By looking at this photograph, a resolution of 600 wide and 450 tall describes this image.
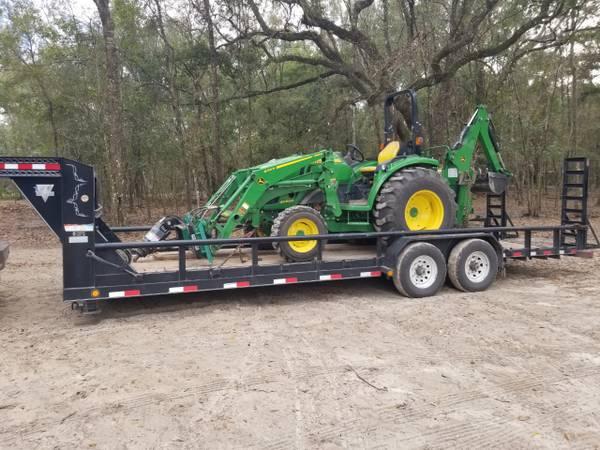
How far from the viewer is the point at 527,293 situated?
6793mm

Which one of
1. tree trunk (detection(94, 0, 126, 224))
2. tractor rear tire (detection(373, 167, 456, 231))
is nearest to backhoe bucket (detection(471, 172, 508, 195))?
tractor rear tire (detection(373, 167, 456, 231))

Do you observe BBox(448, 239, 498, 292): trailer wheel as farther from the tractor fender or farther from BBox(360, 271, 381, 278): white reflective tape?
the tractor fender

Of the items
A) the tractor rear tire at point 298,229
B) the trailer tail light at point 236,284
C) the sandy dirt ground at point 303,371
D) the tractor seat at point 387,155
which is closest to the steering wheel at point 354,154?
the tractor seat at point 387,155

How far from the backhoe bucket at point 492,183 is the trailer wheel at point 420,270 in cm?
212

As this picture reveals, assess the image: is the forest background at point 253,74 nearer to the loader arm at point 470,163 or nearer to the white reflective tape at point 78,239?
the loader arm at point 470,163

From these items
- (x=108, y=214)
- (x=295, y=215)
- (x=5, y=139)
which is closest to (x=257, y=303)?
(x=295, y=215)

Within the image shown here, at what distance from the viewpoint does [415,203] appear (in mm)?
7152

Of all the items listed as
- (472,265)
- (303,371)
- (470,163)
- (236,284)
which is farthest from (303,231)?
(470,163)

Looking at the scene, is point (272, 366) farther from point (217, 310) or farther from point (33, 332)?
point (33, 332)

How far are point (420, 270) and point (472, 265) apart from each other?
2.95 ft

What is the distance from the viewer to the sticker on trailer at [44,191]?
4957 mm

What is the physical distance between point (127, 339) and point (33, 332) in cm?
112

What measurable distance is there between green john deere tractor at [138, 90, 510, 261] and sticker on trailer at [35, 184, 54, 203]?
1.68m

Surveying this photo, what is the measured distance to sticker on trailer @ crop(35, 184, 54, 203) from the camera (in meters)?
4.96
